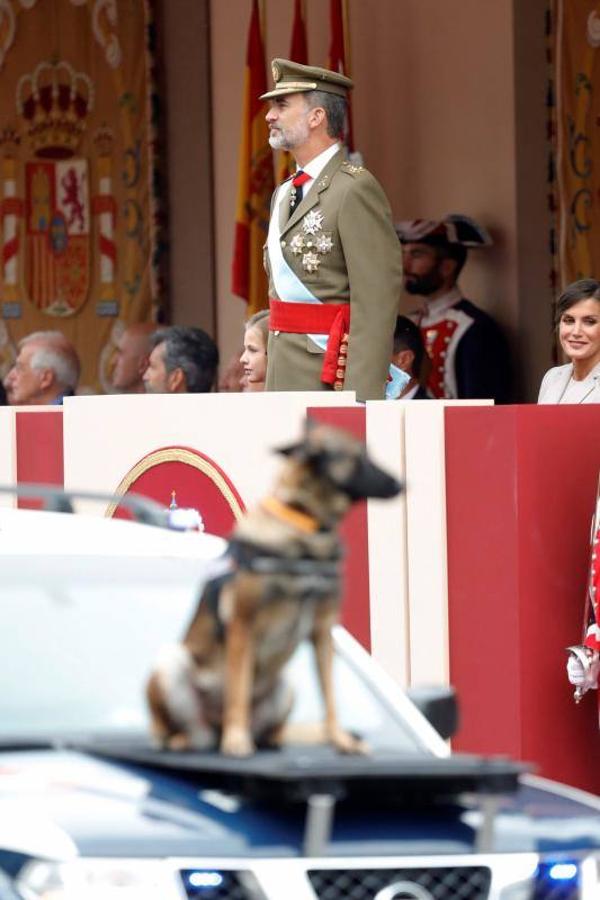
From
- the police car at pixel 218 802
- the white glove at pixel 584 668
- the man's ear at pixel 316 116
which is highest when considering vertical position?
the man's ear at pixel 316 116

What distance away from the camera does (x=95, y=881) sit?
3.52 metres

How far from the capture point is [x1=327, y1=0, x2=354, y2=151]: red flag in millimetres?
11844

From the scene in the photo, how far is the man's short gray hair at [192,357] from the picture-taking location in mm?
9641

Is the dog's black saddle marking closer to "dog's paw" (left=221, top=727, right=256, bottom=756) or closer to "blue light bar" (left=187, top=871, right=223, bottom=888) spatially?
"dog's paw" (left=221, top=727, right=256, bottom=756)

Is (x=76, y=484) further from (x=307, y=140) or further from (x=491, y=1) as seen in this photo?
(x=491, y=1)

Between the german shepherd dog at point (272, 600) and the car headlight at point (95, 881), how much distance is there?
0.81 feet

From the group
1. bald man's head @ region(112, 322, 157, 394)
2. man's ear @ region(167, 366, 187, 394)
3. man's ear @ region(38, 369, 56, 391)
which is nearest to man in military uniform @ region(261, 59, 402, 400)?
man's ear @ region(167, 366, 187, 394)

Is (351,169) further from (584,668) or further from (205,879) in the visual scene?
(205,879)

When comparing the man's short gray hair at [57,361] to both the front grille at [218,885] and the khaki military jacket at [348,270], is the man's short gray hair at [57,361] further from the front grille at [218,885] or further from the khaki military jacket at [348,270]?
the front grille at [218,885]

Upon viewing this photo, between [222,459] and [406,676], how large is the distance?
757 millimetres

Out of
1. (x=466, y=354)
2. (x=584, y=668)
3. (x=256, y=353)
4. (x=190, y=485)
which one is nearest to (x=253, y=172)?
(x=466, y=354)

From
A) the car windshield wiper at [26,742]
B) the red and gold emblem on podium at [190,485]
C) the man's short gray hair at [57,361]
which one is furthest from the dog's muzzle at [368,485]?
the man's short gray hair at [57,361]

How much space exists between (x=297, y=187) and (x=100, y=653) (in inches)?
146

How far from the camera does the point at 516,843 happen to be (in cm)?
374
